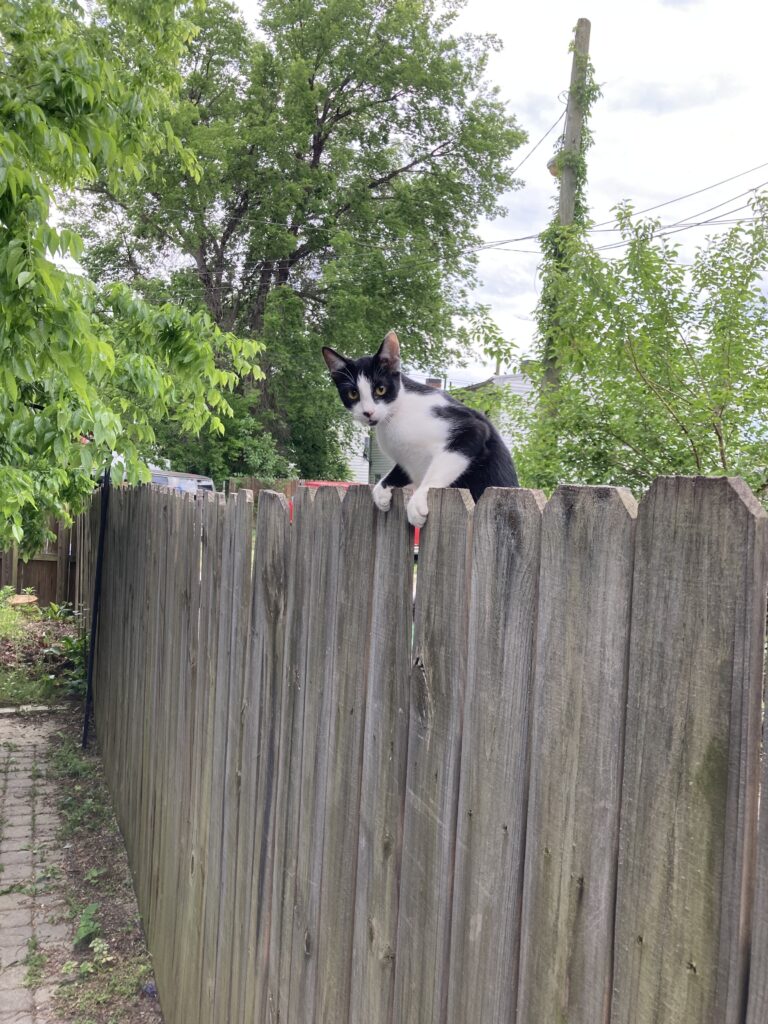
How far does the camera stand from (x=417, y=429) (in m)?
2.26

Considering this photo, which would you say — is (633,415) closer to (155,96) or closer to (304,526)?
(155,96)

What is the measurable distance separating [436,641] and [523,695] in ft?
0.94

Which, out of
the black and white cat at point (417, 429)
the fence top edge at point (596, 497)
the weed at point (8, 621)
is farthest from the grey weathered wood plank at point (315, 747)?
the weed at point (8, 621)

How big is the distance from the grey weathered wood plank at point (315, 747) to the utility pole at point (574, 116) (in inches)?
430

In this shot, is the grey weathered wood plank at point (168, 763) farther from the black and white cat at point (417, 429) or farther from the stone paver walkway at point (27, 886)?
the black and white cat at point (417, 429)

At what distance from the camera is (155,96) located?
5.33m

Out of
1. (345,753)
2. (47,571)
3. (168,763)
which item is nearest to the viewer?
(345,753)

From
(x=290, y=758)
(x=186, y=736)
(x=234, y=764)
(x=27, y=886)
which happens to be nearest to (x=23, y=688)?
(x=27, y=886)

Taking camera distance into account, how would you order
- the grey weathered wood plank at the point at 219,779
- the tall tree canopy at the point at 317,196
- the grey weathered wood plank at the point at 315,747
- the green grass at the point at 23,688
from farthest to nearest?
1. the tall tree canopy at the point at 317,196
2. the green grass at the point at 23,688
3. the grey weathered wood plank at the point at 219,779
4. the grey weathered wood plank at the point at 315,747

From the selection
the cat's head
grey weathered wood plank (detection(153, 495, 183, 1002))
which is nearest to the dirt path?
grey weathered wood plank (detection(153, 495, 183, 1002))

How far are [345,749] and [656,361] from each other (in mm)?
5605

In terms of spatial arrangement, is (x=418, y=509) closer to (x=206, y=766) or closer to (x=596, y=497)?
(x=596, y=497)

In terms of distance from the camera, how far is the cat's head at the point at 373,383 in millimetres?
2463

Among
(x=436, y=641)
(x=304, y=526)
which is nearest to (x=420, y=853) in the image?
(x=436, y=641)
